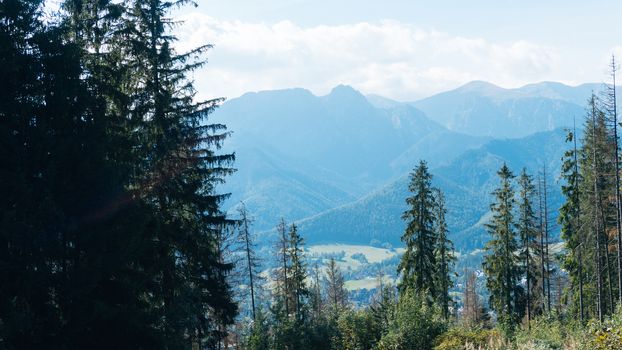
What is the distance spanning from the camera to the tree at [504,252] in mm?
34094

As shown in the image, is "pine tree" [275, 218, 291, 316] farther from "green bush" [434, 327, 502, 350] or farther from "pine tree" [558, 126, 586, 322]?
"green bush" [434, 327, 502, 350]

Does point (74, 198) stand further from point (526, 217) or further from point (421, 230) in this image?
point (526, 217)

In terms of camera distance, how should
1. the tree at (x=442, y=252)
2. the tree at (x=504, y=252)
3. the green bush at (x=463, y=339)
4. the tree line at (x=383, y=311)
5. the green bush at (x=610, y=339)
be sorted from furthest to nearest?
the tree at (x=442, y=252)
the tree at (x=504, y=252)
the tree line at (x=383, y=311)
the green bush at (x=463, y=339)
the green bush at (x=610, y=339)

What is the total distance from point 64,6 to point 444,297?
33269mm

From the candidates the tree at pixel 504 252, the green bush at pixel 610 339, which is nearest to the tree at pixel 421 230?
the tree at pixel 504 252

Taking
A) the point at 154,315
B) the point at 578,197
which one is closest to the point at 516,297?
the point at 578,197

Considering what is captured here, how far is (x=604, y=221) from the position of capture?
30.6 m

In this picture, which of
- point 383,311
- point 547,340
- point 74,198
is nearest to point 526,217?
point 383,311

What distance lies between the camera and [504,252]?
116 ft

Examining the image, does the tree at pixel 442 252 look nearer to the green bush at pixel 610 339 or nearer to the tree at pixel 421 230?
the tree at pixel 421 230

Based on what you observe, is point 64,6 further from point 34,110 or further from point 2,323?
point 2,323

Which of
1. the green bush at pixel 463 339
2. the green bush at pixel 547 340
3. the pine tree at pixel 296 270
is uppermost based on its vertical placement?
the pine tree at pixel 296 270

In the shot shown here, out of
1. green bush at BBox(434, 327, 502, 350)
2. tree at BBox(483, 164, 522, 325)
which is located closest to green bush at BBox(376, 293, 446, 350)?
green bush at BBox(434, 327, 502, 350)

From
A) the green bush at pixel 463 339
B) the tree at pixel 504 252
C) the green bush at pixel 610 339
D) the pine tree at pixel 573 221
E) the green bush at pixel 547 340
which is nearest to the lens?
the green bush at pixel 610 339
